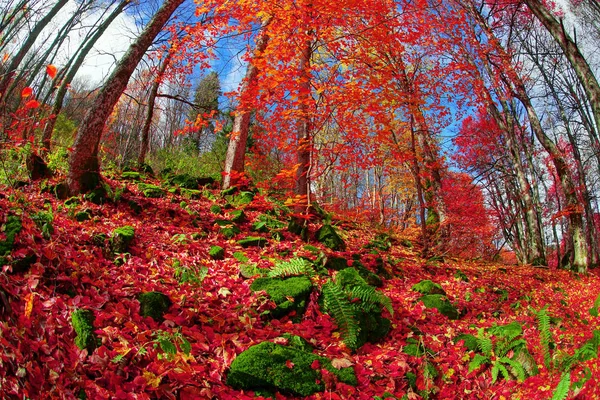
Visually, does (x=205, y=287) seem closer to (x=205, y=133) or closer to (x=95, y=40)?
(x=95, y=40)

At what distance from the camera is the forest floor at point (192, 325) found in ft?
8.13

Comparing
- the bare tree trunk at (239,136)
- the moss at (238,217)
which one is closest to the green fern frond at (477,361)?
the moss at (238,217)

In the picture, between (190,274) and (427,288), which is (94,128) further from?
(427,288)

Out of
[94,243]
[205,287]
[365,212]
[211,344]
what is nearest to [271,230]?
[205,287]

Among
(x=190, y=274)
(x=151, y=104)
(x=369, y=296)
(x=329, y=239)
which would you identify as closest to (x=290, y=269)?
(x=369, y=296)

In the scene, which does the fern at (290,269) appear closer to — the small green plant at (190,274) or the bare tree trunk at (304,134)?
the small green plant at (190,274)

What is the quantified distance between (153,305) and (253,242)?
2891 millimetres

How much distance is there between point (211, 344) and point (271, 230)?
12.6ft

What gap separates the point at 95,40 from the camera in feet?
33.0

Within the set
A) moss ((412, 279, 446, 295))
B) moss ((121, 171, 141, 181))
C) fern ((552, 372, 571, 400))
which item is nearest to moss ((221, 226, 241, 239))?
moss ((412, 279, 446, 295))

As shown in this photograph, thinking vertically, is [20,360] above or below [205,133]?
below

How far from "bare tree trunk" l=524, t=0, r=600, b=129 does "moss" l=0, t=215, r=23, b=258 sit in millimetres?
7000

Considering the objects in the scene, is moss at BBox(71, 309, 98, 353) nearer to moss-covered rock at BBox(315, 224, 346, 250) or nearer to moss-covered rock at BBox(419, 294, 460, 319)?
moss-covered rock at BBox(419, 294, 460, 319)

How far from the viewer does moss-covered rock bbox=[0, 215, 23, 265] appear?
10.5 feet
